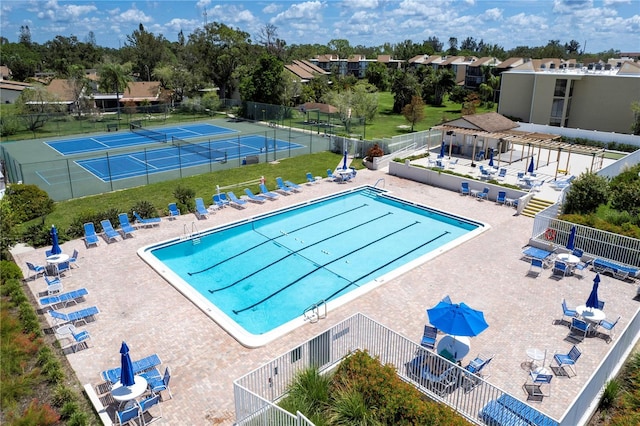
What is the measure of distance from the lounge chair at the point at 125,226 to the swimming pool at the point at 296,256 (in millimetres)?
2008

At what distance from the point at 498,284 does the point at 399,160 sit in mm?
15684

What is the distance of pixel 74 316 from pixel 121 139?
33.0 metres

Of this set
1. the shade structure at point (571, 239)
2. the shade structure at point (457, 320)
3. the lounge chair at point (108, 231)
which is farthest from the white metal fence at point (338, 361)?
the lounge chair at point (108, 231)

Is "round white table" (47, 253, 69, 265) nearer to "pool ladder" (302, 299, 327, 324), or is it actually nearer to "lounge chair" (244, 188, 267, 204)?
"pool ladder" (302, 299, 327, 324)

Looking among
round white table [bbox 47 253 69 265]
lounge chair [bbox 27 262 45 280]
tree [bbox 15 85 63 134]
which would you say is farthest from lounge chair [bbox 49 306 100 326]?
tree [bbox 15 85 63 134]

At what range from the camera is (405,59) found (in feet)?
385

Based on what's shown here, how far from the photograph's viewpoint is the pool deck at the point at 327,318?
10992 mm

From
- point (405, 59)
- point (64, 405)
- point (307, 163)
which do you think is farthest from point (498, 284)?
point (405, 59)

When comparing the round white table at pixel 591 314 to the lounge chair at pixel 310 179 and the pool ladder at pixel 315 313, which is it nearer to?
the pool ladder at pixel 315 313

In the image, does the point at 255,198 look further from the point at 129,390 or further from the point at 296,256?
the point at 129,390

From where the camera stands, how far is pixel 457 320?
11.3 metres

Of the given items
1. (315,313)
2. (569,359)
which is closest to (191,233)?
(315,313)

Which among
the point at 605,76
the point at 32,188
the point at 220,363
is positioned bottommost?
the point at 220,363

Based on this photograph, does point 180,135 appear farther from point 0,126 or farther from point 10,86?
point 10,86
